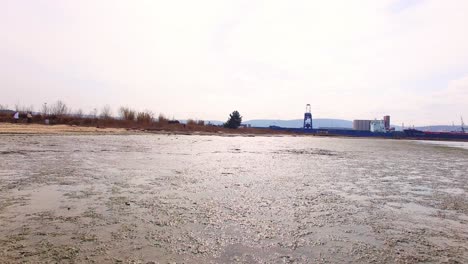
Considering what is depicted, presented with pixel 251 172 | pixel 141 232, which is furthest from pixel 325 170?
pixel 141 232

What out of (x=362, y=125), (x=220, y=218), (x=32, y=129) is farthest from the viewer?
(x=362, y=125)

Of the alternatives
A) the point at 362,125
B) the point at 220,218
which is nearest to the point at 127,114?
the point at 220,218

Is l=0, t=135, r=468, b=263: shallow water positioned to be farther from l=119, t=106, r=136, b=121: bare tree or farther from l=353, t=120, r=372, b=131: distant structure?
l=353, t=120, r=372, b=131: distant structure

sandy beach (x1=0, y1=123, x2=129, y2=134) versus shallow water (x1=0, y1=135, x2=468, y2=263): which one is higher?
sandy beach (x1=0, y1=123, x2=129, y2=134)

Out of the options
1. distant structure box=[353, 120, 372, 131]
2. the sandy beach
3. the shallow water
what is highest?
distant structure box=[353, 120, 372, 131]

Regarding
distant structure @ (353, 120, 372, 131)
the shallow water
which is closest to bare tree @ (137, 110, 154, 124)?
the shallow water

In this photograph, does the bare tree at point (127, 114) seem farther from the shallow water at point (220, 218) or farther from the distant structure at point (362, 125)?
the distant structure at point (362, 125)

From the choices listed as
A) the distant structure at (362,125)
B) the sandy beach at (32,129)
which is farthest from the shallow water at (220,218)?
the distant structure at (362,125)

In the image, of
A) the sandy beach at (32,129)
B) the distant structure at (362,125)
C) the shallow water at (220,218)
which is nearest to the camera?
the shallow water at (220,218)

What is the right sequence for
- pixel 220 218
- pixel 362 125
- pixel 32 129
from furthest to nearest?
1. pixel 362 125
2. pixel 32 129
3. pixel 220 218

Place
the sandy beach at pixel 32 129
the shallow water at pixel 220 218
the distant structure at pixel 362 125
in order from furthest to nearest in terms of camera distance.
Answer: the distant structure at pixel 362 125
the sandy beach at pixel 32 129
the shallow water at pixel 220 218

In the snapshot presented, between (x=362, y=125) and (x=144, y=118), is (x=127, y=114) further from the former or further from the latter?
(x=362, y=125)

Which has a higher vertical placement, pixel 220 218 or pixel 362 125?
pixel 362 125

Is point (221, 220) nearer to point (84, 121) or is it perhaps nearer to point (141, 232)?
point (141, 232)
